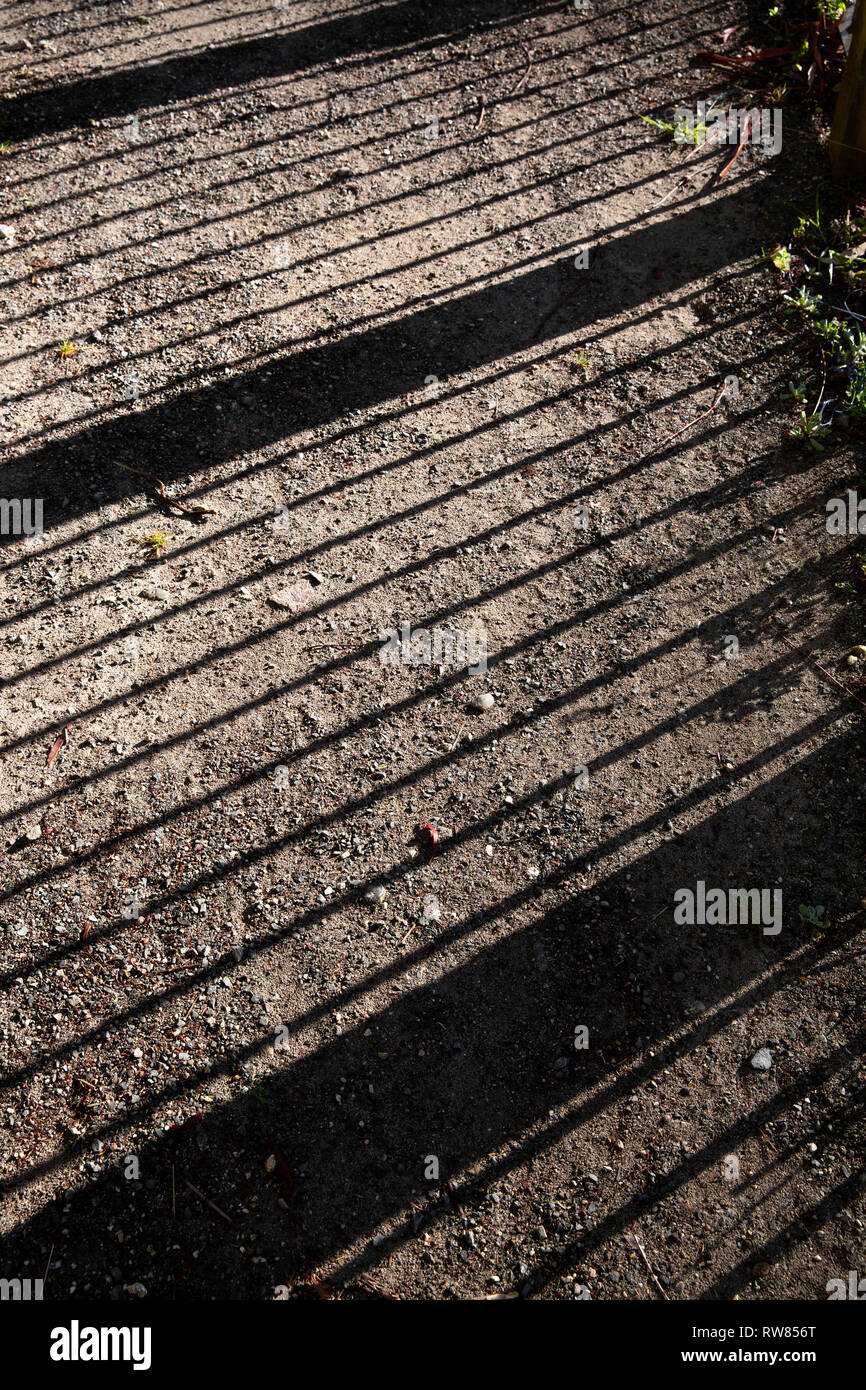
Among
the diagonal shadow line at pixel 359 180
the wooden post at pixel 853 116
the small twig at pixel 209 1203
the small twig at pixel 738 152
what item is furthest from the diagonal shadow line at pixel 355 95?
the small twig at pixel 209 1203

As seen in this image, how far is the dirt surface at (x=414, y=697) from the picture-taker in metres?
3.49

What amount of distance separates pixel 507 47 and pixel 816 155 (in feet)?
7.81

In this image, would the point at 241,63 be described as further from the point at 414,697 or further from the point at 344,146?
the point at 414,697

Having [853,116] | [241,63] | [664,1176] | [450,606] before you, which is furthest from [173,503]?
[853,116]

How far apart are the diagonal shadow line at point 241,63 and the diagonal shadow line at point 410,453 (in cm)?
327

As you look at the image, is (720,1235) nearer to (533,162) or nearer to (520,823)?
(520,823)

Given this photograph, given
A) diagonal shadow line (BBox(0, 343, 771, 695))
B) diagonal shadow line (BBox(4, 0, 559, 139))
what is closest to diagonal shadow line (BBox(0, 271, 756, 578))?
diagonal shadow line (BBox(0, 343, 771, 695))

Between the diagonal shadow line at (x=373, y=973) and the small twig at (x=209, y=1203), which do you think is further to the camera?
the diagonal shadow line at (x=373, y=973)

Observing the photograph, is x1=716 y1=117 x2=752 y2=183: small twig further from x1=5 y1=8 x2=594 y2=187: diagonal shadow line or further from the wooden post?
x1=5 y1=8 x2=594 y2=187: diagonal shadow line

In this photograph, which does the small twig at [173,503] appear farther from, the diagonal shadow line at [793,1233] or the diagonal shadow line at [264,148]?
the diagonal shadow line at [793,1233]

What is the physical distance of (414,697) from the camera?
176 inches

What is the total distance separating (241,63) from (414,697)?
5305 millimetres

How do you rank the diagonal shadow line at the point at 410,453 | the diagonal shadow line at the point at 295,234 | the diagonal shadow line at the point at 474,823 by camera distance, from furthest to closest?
the diagonal shadow line at the point at 295,234
the diagonal shadow line at the point at 410,453
the diagonal shadow line at the point at 474,823

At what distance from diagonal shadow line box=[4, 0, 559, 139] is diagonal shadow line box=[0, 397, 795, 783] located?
4.18m
